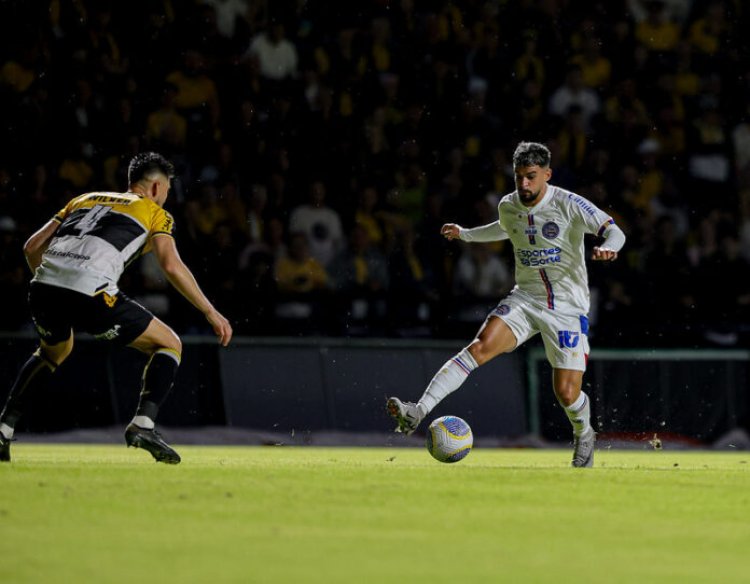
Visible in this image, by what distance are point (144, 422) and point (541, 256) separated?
302 cm

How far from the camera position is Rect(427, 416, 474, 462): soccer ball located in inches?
380

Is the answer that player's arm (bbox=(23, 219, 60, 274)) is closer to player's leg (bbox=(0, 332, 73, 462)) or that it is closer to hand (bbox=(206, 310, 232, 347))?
player's leg (bbox=(0, 332, 73, 462))

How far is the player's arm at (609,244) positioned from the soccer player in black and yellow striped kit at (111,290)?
236 centimetres

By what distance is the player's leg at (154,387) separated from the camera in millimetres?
8672

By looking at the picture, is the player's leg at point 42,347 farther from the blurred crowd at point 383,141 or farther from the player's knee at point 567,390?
the blurred crowd at point 383,141

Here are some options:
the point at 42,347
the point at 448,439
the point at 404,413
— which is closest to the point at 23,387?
the point at 42,347

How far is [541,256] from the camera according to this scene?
9.99m

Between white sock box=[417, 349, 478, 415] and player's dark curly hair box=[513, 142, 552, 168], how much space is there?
1.37m

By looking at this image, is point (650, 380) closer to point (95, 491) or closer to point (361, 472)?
point (361, 472)

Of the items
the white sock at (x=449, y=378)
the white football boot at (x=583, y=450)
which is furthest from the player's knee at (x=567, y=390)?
the white sock at (x=449, y=378)

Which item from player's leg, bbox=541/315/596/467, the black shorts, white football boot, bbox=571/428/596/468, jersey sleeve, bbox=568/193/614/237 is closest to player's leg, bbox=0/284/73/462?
the black shorts

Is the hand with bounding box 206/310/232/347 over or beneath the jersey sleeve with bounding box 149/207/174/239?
beneath

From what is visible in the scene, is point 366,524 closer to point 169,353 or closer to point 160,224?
point 169,353

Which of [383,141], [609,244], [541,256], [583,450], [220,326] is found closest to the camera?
[220,326]
